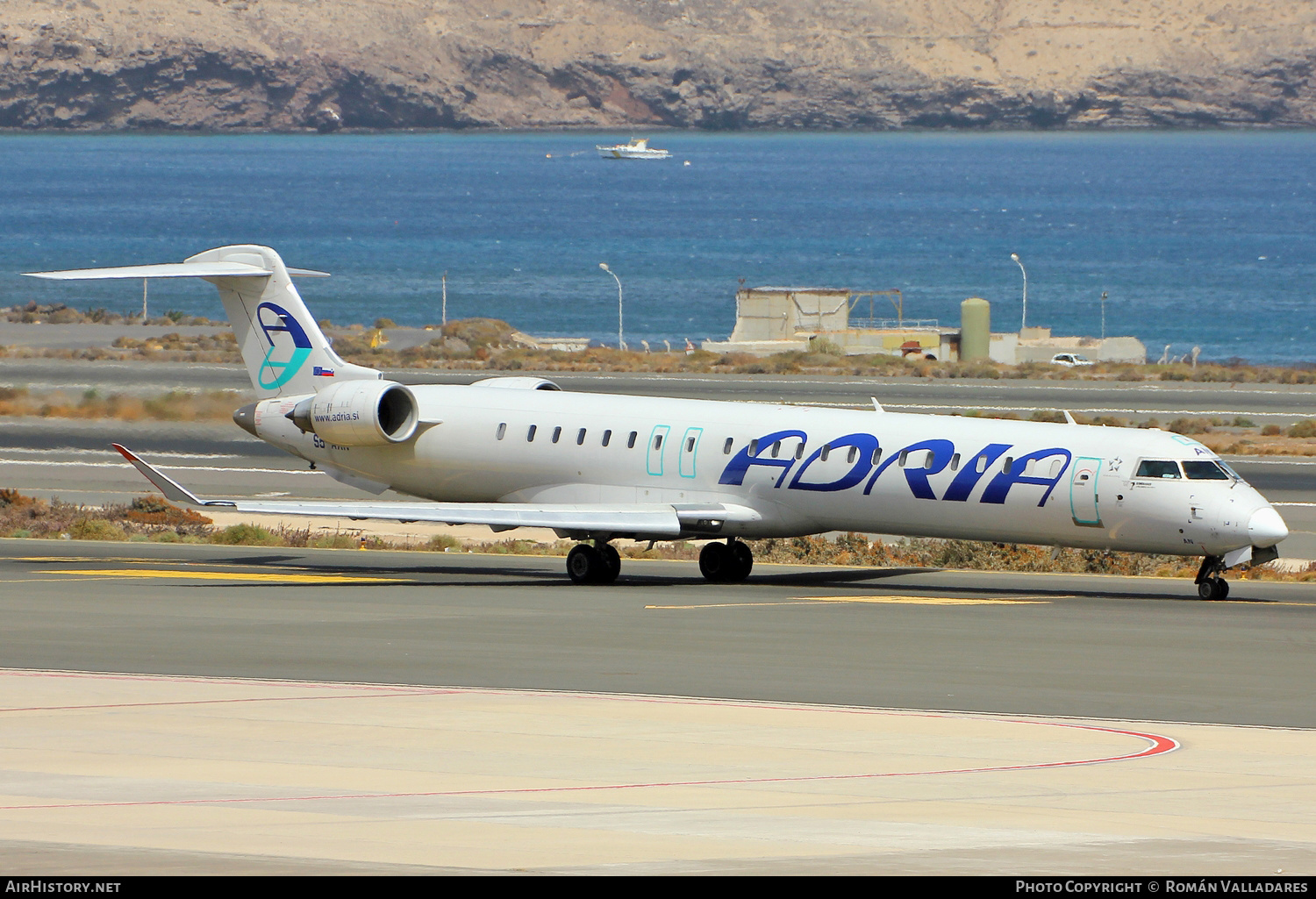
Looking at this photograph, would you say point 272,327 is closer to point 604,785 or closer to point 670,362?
point 604,785

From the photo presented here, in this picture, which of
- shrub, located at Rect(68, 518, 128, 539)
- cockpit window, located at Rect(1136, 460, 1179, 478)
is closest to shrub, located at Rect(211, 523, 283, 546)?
shrub, located at Rect(68, 518, 128, 539)

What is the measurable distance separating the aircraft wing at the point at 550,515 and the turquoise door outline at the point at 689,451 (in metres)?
0.61

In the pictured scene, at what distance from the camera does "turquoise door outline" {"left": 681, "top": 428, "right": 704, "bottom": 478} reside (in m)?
32.7

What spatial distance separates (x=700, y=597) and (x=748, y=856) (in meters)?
18.6

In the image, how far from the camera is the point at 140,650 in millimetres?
24375

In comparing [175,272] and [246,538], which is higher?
[175,272]

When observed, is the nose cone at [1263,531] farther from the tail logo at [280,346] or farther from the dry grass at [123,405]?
the dry grass at [123,405]

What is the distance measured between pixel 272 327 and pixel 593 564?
29.6 feet

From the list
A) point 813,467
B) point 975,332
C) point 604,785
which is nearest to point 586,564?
point 813,467

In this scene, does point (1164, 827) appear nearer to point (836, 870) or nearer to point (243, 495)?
point (836, 870)

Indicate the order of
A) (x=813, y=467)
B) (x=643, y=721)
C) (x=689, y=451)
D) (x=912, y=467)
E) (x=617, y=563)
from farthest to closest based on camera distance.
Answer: (x=617, y=563)
(x=689, y=451)
(x=813, y=467)
(x=912, y=467)
(x=643, y=721)

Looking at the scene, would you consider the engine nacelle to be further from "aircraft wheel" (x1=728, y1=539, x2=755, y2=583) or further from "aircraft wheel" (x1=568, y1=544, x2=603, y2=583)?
"aircraft wheel" (x1=728, y1=539, x2=755, y2=583)

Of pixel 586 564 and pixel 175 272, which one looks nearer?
pixel 586 564

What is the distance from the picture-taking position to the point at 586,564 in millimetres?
32688
